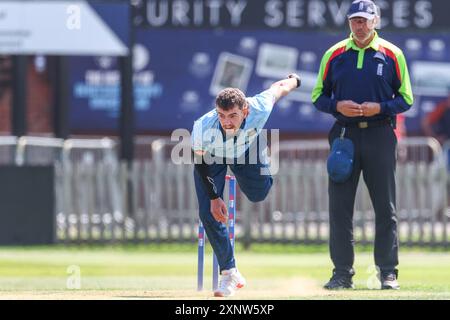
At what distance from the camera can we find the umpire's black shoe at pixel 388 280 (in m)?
12.2

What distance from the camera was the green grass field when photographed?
11516 mm

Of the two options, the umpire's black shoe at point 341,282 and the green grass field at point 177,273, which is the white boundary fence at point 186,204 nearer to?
the green grass field at point 177,273

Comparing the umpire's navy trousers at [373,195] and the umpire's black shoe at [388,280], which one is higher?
the umpire's navy trousers at [373,195]

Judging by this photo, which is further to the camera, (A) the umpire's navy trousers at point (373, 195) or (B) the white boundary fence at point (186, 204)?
(B) the white boundary fence at point (186, 204)

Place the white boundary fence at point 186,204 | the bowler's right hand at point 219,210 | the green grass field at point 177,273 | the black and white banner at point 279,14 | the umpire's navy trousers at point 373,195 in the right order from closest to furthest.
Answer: the bowler's right hand at point 219,210
the green grass field at point 177,273
the umpire's navy trousers at point 373,195
the white boundary fence at point 186,204
the black and white banner at point 279,14

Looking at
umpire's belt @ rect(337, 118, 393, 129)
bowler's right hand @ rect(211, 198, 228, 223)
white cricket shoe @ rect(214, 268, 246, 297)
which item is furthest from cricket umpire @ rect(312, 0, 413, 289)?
bowler's right hand @ rect(211, 198, 228, 223)

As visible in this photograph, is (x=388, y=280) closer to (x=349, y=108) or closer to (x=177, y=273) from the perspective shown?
(x=349, y=108)

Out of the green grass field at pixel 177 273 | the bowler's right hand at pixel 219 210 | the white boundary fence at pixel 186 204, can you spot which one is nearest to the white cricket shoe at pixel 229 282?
the green grass field at pixel 177 273

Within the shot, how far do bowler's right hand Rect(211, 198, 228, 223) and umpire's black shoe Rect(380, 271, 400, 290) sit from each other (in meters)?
1.92

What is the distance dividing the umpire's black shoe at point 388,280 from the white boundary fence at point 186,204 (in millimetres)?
8127
